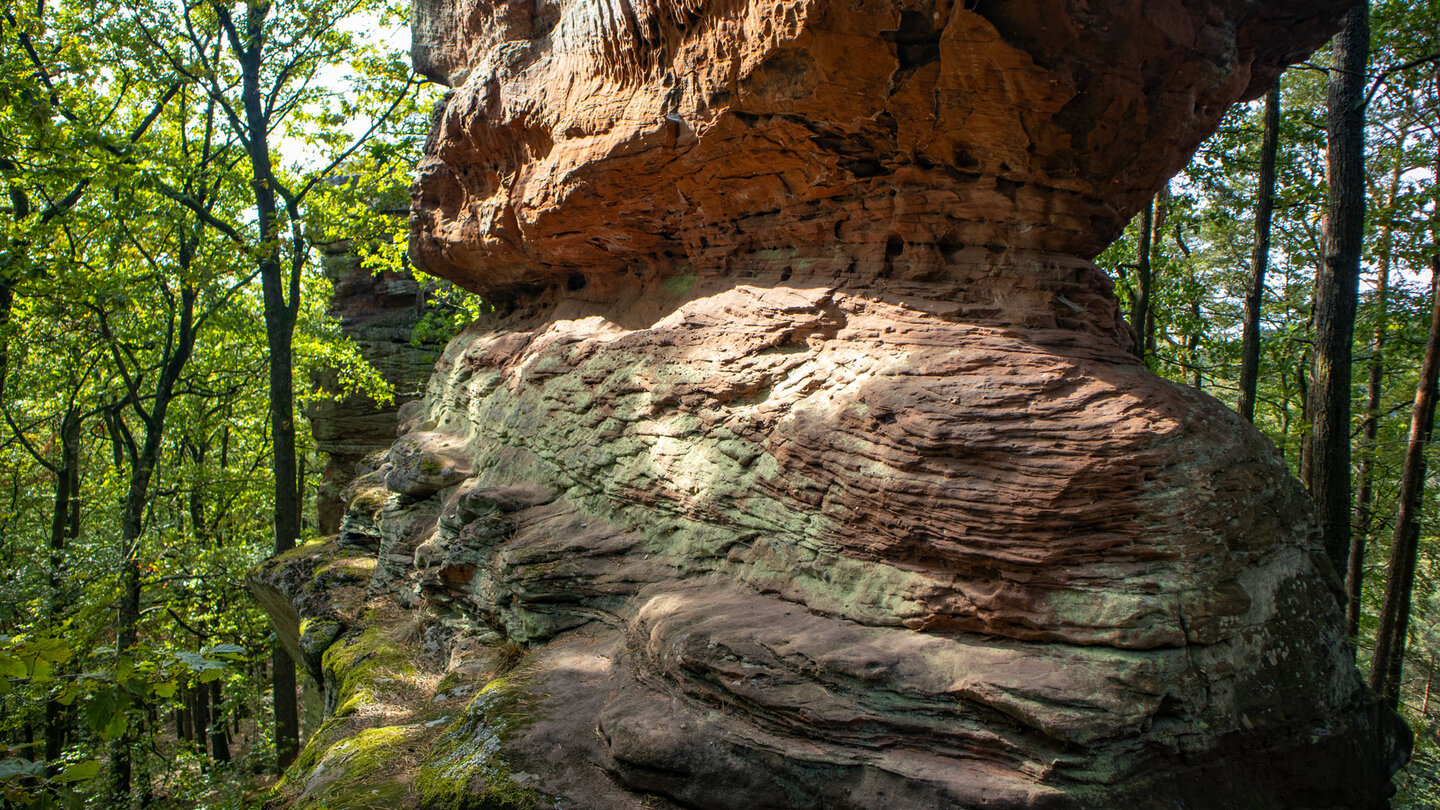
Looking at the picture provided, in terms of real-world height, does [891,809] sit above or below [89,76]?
below

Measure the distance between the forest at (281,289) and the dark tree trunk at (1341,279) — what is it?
3cm

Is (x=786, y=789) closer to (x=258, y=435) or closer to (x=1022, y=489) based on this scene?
(x=1022, y=489)

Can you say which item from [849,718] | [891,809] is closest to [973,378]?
[849,718]

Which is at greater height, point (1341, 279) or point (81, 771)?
point (1341, 279)

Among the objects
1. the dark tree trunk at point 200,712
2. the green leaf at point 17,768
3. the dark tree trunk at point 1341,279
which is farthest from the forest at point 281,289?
the green leaf at point 17,768

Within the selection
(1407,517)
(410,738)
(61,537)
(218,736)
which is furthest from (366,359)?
(1407,517)

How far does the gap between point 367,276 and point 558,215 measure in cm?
1278

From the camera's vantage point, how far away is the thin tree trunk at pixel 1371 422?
36.0ft

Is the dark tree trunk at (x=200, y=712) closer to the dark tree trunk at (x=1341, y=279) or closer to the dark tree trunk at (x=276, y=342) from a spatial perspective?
the dark tree trunk at (x=276, y=342)

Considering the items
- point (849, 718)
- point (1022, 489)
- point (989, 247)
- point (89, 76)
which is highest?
point (89, 76)

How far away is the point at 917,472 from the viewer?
16.9 feet

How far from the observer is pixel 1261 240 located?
1150 centimetres

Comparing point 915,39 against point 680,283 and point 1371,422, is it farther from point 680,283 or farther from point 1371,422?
point 1371,422

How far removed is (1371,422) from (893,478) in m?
15.0
